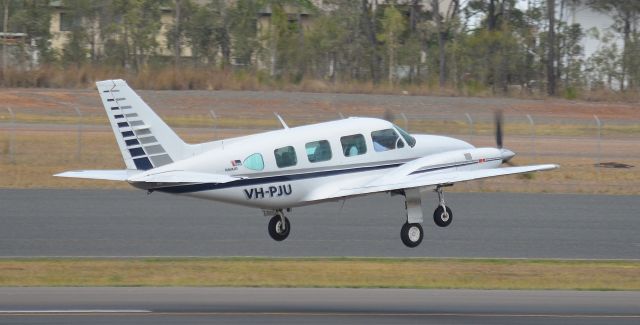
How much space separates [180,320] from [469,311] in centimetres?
581

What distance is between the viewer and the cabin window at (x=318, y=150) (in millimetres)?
27031

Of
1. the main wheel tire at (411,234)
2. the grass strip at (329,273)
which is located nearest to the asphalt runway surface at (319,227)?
the grass strip at (329,273)

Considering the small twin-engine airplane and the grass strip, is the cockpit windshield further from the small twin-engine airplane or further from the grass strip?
the grass strip

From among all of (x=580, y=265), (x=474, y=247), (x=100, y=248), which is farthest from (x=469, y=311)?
(x=100, y=248)

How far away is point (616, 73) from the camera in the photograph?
265 feet

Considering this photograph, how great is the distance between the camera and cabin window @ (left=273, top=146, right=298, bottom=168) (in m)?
26.8

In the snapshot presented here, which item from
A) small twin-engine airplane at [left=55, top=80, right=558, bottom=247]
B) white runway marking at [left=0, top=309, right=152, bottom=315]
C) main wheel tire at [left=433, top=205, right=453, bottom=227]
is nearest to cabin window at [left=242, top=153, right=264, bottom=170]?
small twin-engine airplane at [left=55, top=80, right=558, bottom=247]

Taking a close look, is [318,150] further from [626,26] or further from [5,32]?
[626,26]

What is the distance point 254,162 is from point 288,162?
32.6 inches

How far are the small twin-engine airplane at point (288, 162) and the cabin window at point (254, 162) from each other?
0.07ft

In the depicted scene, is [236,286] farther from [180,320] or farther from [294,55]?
[294,55]

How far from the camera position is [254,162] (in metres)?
26.6

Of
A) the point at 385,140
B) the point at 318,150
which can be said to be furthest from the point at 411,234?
the point at 318,150

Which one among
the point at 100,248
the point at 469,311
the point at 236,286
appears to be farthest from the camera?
the point at 100,248
